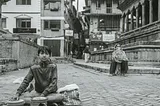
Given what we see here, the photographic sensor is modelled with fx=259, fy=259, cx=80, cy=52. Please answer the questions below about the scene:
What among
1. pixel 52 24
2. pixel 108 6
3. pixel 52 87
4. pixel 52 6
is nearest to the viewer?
pixel 52 87

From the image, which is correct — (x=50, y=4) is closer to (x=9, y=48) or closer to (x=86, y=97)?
(x=9, y=48)

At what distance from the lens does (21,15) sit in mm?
41375

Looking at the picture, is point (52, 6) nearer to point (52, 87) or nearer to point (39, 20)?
point (39, 20)

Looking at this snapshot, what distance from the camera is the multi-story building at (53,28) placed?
41.6 meters

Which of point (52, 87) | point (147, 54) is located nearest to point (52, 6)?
point (147, 54)

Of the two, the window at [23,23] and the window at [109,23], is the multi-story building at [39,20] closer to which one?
the window at [23,23]

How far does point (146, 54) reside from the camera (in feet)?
53.9

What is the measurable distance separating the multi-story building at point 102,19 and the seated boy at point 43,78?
139 ft

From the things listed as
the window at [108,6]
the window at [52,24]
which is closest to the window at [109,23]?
the window at [108,6]

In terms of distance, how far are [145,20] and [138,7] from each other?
162 cm

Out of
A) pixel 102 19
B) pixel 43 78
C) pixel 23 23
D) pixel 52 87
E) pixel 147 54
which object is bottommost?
pixel 52 87

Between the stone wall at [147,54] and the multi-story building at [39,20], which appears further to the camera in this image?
the multi-story building at [39,20]

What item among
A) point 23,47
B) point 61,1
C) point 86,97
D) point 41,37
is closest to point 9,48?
point 23,47

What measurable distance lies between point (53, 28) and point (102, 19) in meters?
11.5
